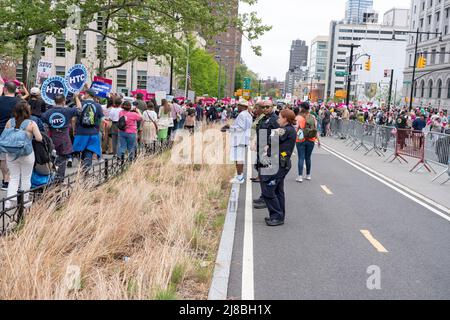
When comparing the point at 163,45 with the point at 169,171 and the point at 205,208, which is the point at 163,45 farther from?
the point at 205,208

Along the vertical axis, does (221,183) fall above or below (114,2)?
below

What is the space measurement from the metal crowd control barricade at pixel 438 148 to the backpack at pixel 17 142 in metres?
11.3

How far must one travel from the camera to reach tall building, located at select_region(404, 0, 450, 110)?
71.8m

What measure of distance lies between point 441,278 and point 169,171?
713cm

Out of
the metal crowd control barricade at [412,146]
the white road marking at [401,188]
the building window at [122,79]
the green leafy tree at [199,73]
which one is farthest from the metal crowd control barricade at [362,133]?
the building window at [122,79]

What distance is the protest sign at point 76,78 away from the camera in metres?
12.0

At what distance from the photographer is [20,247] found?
18.4 feet

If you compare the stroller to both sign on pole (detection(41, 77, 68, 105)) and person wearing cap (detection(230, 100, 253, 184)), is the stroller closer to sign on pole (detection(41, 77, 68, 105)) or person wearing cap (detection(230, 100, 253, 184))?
sign on pole (detection(41, 77, 68, 105))

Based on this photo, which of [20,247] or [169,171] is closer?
[20,247]

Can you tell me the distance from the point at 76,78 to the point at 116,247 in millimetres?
6484

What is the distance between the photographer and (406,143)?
63.3ft

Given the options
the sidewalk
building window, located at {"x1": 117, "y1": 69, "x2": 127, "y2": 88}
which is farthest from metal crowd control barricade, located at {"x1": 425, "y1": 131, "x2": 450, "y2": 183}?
building window, located at {"x1": 117, "y1": 69, "x2": 127, "y2": 88}

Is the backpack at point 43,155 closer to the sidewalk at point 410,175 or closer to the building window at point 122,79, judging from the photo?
the sidewalk at point 410,175
